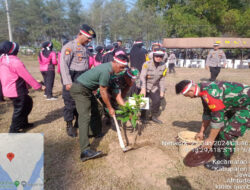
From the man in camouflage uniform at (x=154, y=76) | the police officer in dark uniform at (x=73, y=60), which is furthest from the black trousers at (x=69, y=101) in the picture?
the man in camouflage uniform at (x=154, y=76)

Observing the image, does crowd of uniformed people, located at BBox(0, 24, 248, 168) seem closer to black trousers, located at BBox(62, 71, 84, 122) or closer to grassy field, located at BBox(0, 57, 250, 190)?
black trousers, located at BBox(62, 71, 84, 122)

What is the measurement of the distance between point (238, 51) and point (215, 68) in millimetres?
19132

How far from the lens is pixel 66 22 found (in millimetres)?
40406

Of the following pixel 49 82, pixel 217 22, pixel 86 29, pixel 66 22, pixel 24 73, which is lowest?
pixel 49 82

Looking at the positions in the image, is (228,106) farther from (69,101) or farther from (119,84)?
(69,101)

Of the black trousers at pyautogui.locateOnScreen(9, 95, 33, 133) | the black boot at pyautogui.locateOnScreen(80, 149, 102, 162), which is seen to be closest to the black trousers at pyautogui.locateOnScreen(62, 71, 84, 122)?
the black trousers at pyautogui.locateOnScreen(9, 95, 33, 133)

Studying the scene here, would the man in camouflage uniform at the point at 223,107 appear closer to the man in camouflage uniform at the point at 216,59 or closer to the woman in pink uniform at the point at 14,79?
the woman in pink uniform at the point at 14,79

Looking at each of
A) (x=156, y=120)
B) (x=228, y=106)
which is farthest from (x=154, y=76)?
(x=228, y=106)

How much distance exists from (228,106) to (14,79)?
378cm

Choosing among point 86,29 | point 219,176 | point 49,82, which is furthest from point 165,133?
point 49,82

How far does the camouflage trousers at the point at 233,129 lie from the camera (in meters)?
2.67

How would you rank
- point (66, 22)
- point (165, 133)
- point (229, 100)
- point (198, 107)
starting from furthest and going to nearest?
point (66, 22) → point (198, 107) → point (165, 133) → point (229, 100)

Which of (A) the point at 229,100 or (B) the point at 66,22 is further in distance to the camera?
(B) the point at 66,22

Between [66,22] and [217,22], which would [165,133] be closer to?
[217,22]
